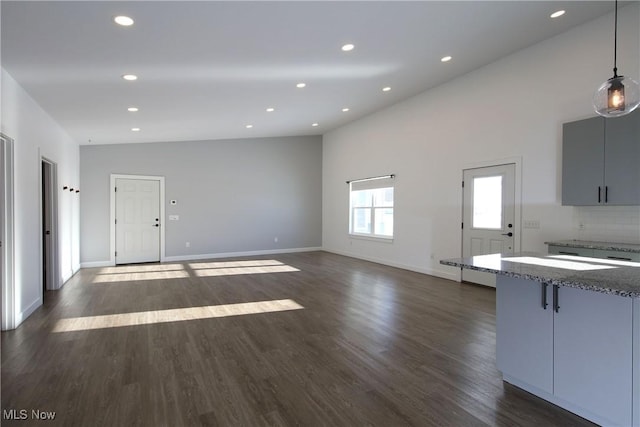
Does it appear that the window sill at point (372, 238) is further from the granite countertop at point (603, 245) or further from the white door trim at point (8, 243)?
the white door trim at point (8, 243)

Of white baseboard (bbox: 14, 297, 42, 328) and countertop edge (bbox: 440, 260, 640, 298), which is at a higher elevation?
countertop edge (bbox: 440, 260, 640, 298)

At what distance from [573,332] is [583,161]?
2.71 m

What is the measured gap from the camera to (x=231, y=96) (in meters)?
4.96

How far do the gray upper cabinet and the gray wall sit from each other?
6719 millimetres

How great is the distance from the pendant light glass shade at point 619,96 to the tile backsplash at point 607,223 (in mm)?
1996

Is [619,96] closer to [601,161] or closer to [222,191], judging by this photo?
[601,161]

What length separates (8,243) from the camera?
11.5ft

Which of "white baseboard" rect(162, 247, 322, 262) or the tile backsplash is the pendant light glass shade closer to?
the tile backsplash

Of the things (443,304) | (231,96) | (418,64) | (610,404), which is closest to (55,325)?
(231,96)

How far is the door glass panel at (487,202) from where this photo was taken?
17.0ft

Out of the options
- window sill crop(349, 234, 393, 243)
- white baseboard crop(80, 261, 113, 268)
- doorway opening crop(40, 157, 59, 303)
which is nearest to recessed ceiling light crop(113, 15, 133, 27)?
doorway opening crop(40, 157, 59, 303)

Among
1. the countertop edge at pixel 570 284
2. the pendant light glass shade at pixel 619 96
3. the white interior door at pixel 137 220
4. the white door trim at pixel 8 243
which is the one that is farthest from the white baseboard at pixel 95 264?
the pendant light glass shade at pixel 619 96

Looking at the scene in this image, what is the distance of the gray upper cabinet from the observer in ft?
11.4

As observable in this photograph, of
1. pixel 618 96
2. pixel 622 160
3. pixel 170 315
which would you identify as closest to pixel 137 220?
pixel 170 315
